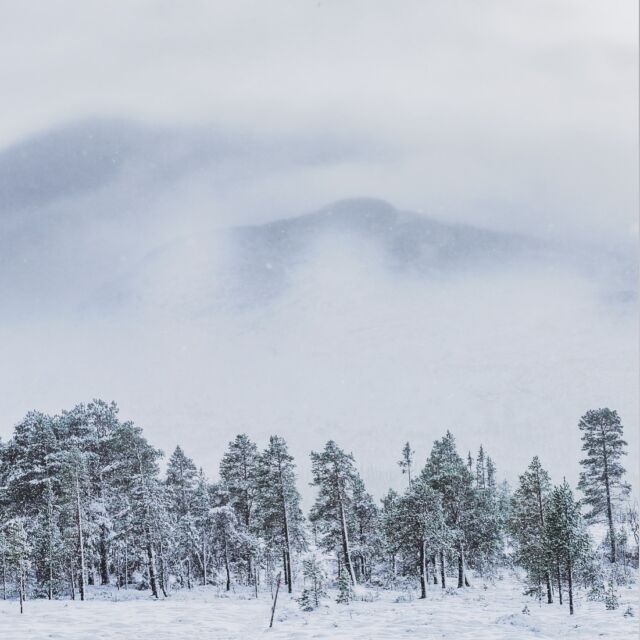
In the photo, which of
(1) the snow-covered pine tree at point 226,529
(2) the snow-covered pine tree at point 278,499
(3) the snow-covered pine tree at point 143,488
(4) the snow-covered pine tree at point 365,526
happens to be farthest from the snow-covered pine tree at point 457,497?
(3) the snow-covered pine tree at point 143,488

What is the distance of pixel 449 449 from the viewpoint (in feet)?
167

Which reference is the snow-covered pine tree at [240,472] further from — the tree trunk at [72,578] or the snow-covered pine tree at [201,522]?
the tree trunk at [72,578]

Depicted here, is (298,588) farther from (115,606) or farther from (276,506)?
(115,606)

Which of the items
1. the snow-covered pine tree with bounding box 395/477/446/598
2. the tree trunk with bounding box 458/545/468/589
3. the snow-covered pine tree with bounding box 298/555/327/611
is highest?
the snow-covered pine tree with bounding box 395/477/446/598

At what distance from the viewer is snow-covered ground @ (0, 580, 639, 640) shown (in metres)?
24.8

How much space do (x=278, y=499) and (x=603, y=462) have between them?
26.0 m

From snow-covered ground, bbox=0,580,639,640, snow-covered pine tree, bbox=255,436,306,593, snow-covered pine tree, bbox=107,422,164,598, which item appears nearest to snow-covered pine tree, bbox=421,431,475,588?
snow-covered ground, bbox=0,580,639,640

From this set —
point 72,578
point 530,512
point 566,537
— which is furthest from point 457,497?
point 72,578

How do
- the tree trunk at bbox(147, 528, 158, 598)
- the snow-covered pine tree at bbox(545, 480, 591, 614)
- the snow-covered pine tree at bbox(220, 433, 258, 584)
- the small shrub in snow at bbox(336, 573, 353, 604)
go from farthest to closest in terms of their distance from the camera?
the snow-covered pine tree at bbox(220, 433, 258, 584)
the tree trunk at bbox(147, 528, 158, 598)
the small shrub in snow at bbox(336, 573, 353, 604)
the snow-covered pine tree at bbox(545, 480, 591, 614)

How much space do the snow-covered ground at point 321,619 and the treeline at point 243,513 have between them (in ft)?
7.35

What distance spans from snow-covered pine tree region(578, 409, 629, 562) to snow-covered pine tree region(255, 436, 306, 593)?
2249 centimetres

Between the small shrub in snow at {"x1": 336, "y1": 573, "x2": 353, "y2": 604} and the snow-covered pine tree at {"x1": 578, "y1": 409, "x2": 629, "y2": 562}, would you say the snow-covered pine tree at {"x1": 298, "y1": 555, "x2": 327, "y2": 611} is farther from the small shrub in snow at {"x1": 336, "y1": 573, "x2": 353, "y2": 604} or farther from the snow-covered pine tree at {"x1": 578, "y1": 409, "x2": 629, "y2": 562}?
the snow-covered pine tree at {"x1": 578, "y1": 409, "x2": 629, "y2": 562}

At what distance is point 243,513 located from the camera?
5169cm

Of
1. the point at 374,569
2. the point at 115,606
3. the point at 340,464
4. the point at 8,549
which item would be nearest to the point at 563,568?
the point at 340,464
